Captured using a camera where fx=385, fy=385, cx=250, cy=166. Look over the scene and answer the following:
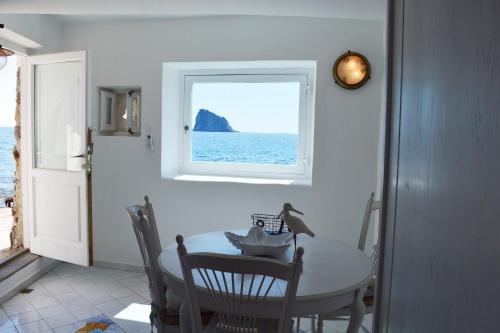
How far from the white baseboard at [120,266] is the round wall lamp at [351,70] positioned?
247 centimetres

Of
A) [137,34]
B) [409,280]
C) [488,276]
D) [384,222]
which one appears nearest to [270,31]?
[137,34]

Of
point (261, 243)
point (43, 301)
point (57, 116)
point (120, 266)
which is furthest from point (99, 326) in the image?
point (57, 116)

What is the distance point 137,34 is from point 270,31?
1218mm

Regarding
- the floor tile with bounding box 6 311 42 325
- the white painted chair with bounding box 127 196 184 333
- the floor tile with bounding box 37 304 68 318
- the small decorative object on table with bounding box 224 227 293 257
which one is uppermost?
the small decorative object on table with bounding box 224 227 293 257

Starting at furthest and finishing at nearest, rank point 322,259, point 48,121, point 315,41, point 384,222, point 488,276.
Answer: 1. point 48,121
2. point 315,41
3. point 322,259
4. point 384,222
5. point 488,276

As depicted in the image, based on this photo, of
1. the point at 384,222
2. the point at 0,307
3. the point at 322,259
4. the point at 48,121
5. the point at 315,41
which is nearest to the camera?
the point at 384,222

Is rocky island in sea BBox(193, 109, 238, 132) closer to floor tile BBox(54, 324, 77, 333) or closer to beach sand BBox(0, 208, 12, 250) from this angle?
floor tile BBox(54, 324, 77, 333)

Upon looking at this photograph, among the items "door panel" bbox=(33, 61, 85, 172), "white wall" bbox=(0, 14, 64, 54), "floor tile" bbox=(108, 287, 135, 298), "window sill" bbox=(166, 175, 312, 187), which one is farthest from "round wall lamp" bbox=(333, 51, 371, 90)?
"white wall" bbox=(0, 14, 64, 54)

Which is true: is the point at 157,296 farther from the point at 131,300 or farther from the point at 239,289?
the point at 131,300

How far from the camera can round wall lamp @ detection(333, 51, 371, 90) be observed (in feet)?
9.88

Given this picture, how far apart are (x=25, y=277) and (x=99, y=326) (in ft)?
3.76

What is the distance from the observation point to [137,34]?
347cm

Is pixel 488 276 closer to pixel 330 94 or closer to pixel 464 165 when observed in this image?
pixel 464 165

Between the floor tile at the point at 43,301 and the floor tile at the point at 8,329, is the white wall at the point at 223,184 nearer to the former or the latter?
the floor tile at the point at 43,301
